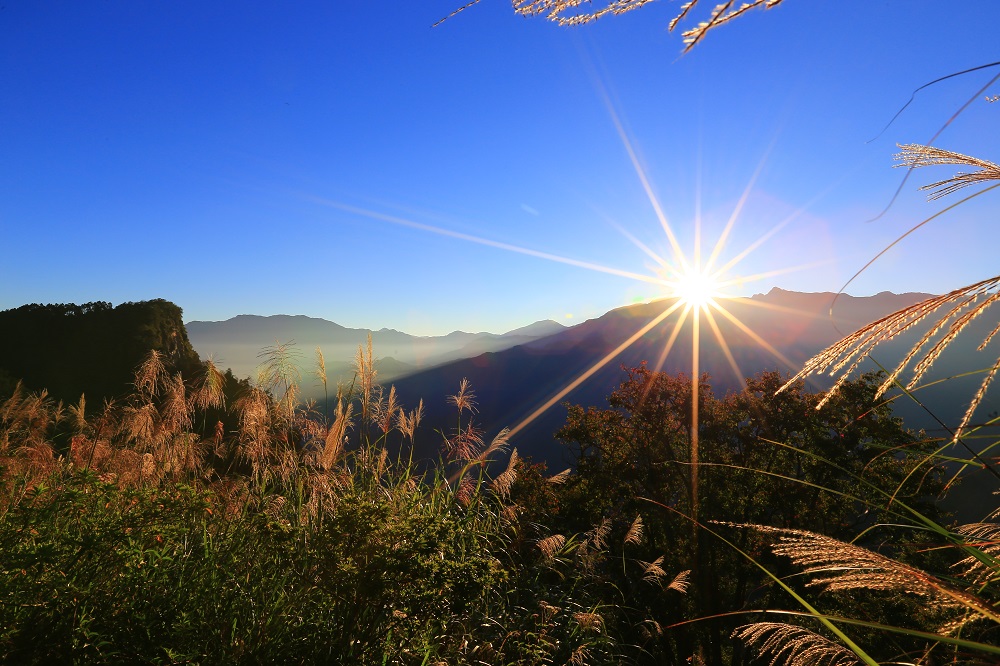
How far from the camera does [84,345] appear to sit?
23.7 metres

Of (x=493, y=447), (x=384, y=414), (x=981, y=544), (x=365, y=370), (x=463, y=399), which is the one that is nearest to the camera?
(x=981, y=544)

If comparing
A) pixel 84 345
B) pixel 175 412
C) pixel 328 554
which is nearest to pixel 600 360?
pixel 84 345

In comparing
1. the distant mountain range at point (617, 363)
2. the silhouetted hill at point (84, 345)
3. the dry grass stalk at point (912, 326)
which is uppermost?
the silhouetted hill at point (84, 345)

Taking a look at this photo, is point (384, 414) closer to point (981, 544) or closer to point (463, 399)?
point (463, 399)

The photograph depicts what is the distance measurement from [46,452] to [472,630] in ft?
14.0

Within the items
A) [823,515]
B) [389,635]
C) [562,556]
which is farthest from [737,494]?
[389,635]

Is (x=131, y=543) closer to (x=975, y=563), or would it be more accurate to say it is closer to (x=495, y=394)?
(x=975, y=563)

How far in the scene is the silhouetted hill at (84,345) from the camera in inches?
886

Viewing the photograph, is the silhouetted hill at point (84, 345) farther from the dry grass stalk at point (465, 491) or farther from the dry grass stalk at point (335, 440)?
the dry grass stalk at point (465, 491)

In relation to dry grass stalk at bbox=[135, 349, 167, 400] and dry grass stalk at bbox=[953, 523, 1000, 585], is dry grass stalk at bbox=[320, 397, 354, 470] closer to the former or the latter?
dry grass stalk at bbox=[135, 349, 167, 400]

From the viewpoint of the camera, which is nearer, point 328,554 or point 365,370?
point 328,554

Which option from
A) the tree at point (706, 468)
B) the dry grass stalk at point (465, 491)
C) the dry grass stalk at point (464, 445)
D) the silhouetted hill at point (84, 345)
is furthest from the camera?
the silhouetted hill at point (84, 345)

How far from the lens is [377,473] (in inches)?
176

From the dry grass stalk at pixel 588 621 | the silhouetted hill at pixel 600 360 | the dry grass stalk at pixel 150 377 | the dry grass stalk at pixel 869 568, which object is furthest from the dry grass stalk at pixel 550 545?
the silhouetted hill at pixel 600 360
